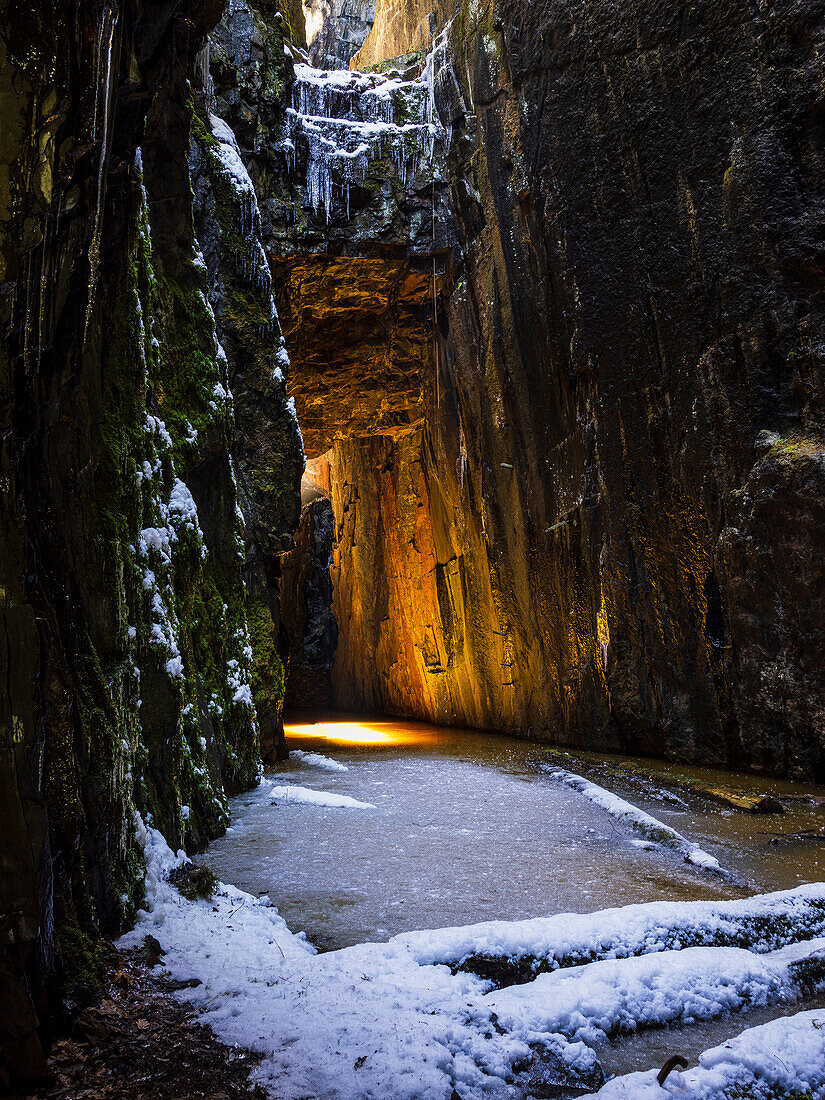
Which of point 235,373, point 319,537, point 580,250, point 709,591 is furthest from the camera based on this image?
point 319,537

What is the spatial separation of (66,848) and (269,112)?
13.3 metres

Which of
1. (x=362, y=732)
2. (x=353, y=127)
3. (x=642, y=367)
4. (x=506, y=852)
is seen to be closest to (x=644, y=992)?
(x=506, y=852)

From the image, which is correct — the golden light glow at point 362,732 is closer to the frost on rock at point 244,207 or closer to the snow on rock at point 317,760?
the snow on rock at point 317,760

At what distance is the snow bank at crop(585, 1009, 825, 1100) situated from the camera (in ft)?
7.04

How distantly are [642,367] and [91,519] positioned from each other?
26.0ft

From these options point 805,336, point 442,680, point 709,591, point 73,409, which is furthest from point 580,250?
point 442,680

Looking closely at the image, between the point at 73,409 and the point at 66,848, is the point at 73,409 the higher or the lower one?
the higher one

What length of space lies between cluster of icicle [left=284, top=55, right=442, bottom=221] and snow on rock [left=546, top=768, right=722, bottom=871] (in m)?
10.9

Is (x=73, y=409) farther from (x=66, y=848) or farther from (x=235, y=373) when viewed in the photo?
(x=235, y=373)

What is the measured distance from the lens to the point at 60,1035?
89.7 inches

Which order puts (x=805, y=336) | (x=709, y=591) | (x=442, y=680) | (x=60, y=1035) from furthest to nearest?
(x=442, y=680), (x=709, y=591), (x=805, y=336), (x=60, y=1035)

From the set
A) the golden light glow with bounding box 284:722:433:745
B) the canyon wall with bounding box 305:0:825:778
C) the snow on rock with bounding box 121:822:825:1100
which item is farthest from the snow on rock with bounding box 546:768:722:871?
the golden light glow with bounding box 284:722:433:745

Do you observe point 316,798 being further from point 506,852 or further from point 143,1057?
point 143,1057

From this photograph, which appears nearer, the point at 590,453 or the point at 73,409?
the point at 73,409
